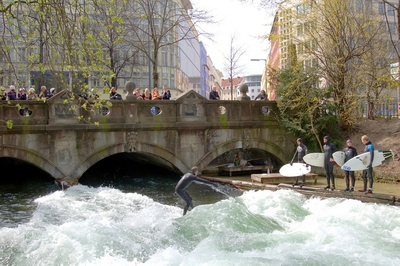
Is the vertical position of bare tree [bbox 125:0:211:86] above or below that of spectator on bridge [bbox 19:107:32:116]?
above

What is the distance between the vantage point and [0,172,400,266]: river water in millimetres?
8047

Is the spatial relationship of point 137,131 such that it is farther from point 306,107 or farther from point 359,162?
point 359,162

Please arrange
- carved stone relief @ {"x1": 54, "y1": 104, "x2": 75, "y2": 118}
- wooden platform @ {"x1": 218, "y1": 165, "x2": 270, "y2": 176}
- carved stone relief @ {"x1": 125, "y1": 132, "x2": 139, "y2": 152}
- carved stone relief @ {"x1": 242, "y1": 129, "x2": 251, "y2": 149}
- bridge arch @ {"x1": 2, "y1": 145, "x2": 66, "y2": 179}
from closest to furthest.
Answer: bridge arch @ {"x1": 2, "y1": 145, "x2": 66, "y2": 179}, carved stone relief @ {"x1": 54, "y1": 104, "x2": 75, "y2": 118}, carved stone relief @ {"x1": 125, "y1": 132, "x2": 139, "y2": 152}, carved stone relief @ {"x1": 242, "y1": 129, "x2": 251, "y2": 149}, wooden platform @ {"x1": 218, "y1": 165, "x2": 270, "y2": 176}

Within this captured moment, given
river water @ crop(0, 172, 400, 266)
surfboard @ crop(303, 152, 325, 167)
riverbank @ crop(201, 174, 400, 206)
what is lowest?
river water @ crop(0, 172, 400, 266)

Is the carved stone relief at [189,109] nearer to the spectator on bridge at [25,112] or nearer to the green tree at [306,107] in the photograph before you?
the green tree at [306,107]

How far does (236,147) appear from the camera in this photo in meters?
19.0

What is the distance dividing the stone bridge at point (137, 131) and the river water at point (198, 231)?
1.87m

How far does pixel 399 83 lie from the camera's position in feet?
60.5

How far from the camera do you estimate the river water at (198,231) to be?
8.05 meters

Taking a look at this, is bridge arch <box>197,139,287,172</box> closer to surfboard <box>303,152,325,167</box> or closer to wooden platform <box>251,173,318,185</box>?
wooden platform <box>251,173,318,185</box>

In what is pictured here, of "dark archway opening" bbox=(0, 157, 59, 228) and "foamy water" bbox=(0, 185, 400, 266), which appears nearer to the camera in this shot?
"foamy water" bbox=(0, 185, 400, 266)

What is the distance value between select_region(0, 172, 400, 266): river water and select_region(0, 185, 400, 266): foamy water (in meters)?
0.02

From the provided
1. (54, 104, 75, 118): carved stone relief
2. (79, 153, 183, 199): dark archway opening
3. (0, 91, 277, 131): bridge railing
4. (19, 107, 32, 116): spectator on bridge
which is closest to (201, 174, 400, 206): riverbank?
(79, 153, 183, 199): dark archway opening

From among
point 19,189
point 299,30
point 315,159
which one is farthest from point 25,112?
point 299,30
